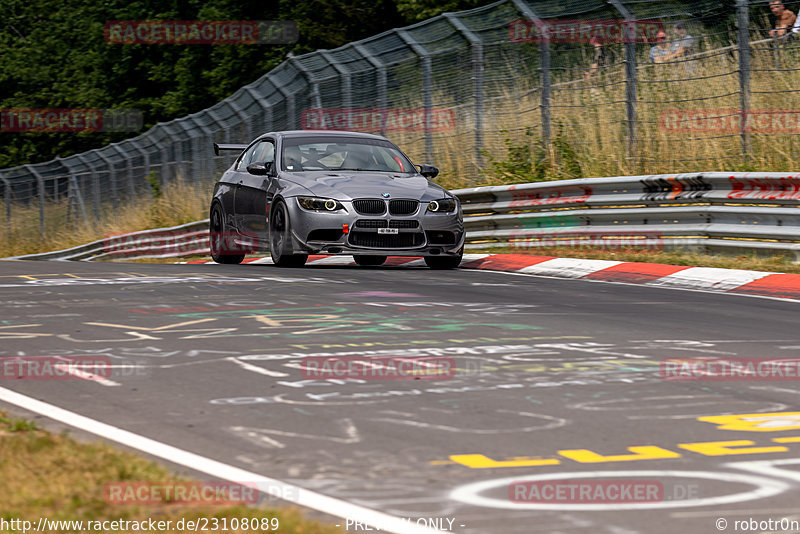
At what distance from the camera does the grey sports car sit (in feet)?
44.7

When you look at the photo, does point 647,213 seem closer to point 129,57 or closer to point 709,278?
point 709,278

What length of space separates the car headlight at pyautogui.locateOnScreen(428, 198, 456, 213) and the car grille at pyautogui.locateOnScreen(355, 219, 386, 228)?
0.60m

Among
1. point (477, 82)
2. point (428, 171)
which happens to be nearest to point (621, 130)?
point (477, 82)

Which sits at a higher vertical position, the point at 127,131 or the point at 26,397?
the point at 127,131

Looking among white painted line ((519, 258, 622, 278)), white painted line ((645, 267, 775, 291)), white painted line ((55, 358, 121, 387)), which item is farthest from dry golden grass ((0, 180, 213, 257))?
white painted line ((55, 358, 121, 387))

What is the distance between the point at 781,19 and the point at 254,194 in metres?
6.87

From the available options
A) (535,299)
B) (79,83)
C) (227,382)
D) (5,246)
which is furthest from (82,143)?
(227,382)

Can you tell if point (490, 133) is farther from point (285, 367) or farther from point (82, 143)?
point (82, 143)

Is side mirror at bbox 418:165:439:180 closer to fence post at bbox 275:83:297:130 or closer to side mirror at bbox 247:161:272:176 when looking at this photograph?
side mirror at bbox 247:161:272:176

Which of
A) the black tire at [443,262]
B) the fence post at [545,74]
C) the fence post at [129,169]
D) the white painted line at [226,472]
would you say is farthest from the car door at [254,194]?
the fence post at [129,169]

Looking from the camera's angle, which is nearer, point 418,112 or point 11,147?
point 418,112

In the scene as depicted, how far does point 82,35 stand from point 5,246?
14.5 metres

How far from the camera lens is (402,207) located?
1375 centimetres

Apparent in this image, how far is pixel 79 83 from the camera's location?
49.3 metres
